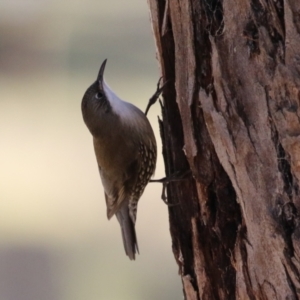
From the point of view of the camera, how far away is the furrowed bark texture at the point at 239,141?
4.65 ft

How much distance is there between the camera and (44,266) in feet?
15.4

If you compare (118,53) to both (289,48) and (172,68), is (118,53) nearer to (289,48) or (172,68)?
(172,68)

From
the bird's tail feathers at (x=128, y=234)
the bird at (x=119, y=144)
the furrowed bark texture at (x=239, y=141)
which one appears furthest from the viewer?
the bird's tail feathers at (x=128, y=234)

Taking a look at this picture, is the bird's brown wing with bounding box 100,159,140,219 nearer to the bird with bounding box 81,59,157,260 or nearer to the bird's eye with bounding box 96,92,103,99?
the bird with bounding box 81,59,157,260

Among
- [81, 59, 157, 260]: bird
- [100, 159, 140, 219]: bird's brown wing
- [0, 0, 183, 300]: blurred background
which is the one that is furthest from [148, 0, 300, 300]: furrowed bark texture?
[0, 0, 183, 300]: blurred background

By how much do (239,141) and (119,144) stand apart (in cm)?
147

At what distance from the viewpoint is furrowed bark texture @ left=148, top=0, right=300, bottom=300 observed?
1416mm

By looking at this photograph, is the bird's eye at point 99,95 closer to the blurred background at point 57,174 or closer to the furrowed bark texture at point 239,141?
the furrowed bark texture at point 239,141

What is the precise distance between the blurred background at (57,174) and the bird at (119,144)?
62.3 inches

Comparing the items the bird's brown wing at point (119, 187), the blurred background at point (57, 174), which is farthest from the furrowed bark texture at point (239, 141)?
the blurred background at point (57, 174)

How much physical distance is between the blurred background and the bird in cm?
158

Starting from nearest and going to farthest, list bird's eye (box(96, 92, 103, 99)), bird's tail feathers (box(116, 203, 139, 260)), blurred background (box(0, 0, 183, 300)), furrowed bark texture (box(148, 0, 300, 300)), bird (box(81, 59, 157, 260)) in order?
furrowed bark texture (box(148, 0, 300, 300)), bird (box(81, 59, 157, 260)), bird's eye (box(96, 92, 103, 99)), bird's tail feathers (box(116, 203, 139, 260)), blurred background (box(0, 0, 183, 300))

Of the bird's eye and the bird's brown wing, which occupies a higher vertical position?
the bird's eye

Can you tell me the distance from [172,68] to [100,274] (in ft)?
9.91
